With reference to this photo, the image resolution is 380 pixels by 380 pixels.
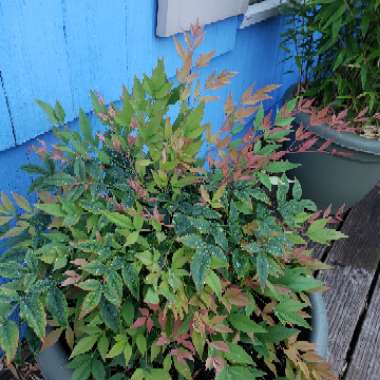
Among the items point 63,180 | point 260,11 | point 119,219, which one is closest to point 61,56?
point 63,180

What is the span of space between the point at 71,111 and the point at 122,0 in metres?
0.33

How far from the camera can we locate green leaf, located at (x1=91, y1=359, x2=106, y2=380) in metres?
0.81

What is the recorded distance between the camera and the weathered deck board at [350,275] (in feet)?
4.95

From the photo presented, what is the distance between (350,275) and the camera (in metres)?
1.76

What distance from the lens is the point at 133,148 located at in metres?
0.85

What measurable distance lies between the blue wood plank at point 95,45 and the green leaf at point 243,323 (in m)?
0.71

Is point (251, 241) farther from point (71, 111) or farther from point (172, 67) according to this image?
point (172, 67)

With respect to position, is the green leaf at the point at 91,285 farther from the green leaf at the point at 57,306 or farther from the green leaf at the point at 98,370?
the green leaf at the point at 98,370

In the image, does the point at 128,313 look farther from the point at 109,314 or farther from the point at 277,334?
the point at 277,334

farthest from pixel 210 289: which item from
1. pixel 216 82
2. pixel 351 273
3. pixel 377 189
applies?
pixel 377 189

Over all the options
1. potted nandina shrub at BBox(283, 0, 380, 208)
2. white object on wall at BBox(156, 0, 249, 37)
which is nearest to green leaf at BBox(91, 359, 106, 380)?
white object on wall at BBox(156, 0, 249, 37)

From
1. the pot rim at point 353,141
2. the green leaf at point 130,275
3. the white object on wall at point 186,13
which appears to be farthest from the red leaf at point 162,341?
the pot rim at point 353,141

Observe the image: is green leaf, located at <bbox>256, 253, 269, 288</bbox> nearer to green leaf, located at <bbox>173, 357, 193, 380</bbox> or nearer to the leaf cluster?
green leaf, located at <bbox>173, 357, 193, 380</bbox>

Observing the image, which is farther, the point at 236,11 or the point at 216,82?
the point at 236,11
